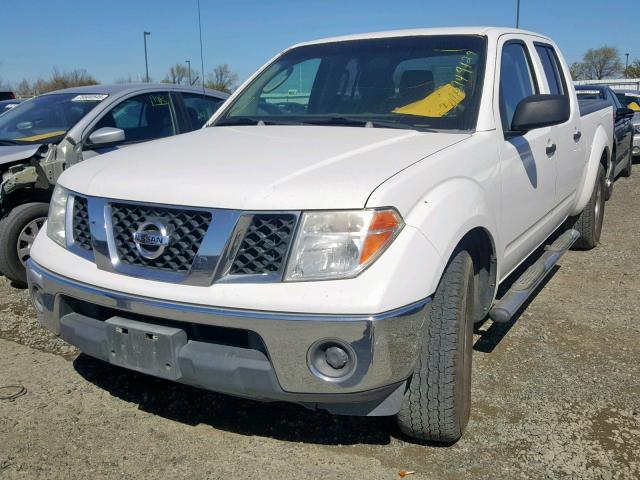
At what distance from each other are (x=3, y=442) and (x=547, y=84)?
3.95 m

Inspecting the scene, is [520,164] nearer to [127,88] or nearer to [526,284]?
[526,284]

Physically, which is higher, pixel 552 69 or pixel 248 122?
pixel 552 69

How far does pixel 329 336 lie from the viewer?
2246mm

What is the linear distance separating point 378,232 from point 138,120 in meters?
4.24

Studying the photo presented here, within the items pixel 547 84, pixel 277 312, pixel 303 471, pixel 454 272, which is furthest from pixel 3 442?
pixel 547 84

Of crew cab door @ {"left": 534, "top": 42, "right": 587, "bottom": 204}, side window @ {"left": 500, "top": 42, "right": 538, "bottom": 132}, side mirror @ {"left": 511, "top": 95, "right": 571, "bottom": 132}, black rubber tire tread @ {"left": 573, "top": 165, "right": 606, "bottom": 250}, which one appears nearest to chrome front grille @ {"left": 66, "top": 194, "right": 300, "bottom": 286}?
side mirror @ {"left": 511, "top": 95, "right": 571, "bottom": 132}

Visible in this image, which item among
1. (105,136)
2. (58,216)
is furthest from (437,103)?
(105,136)

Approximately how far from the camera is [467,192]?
2836mm

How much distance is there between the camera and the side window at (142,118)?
18.8 ft

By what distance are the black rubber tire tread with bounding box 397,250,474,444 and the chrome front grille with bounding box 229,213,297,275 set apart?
25.2 inches

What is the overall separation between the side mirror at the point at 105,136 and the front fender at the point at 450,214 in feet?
10.9

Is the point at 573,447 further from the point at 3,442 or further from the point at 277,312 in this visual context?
the point at 3,442

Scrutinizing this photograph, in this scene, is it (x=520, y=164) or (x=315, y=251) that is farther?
(x=520, y=164)

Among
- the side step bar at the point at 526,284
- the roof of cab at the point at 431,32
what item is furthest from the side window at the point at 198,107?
the side step bar at the point at 526,284
